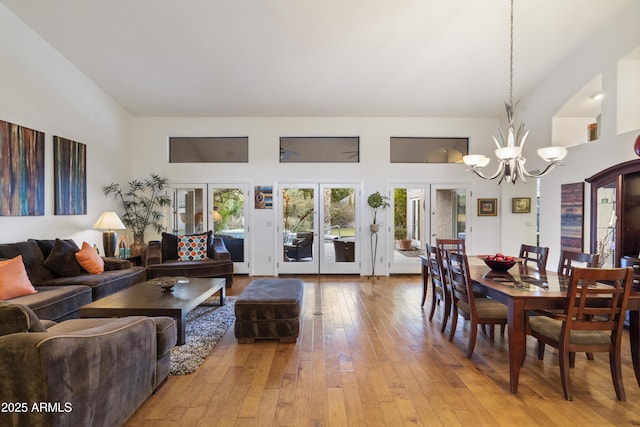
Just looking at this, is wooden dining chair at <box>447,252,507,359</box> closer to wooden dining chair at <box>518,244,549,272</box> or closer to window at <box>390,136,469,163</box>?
wooden dining chair at <box>518,244,549,272</box>

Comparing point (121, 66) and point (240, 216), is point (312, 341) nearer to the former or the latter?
point (240, 216)

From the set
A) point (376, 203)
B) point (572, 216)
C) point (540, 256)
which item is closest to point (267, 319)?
point (540, 256)

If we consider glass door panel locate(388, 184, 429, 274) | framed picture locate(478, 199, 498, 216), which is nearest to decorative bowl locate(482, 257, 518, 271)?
glass door panel locate(388, 184, 429, 274)

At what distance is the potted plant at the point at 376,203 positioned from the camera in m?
6.57

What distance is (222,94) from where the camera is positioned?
599 cm

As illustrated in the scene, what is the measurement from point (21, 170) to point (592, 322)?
625 cm

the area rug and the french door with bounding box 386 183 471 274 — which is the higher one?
the french door with bounding box 386 183 471 274

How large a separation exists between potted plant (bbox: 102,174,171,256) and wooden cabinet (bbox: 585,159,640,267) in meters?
7.28

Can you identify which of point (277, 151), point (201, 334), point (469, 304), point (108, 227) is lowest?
point (201, 334)

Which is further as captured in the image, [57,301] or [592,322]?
[57,301]

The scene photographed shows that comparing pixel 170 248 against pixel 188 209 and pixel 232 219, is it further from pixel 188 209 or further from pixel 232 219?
pixel 232 219

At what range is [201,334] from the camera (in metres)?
3.58

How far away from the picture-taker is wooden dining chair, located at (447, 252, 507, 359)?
2.99 m

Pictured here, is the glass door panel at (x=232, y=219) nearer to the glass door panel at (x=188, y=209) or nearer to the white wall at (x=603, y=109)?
the glass door panel at (x=188, y=209)
